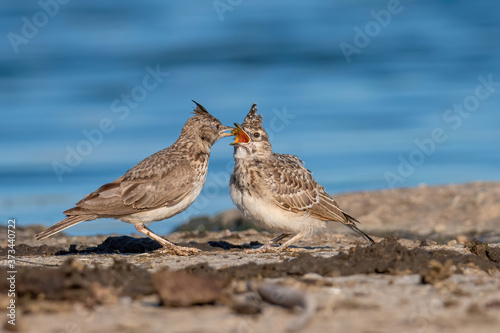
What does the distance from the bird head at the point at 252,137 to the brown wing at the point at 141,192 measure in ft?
2.62

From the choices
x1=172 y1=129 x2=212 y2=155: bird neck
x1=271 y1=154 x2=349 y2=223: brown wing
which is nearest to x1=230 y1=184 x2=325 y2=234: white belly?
x1=271 y1=154 x2=349 y2=223: brown wing

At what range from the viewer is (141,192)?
962 centimetres

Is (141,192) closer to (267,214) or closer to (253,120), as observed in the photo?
(267,214)

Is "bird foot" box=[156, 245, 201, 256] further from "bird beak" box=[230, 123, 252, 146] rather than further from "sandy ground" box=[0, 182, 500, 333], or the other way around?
"bird beak" box=[230, 123, 252, 146]

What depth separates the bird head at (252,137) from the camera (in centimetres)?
999

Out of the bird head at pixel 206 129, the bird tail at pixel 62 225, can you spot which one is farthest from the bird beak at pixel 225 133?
the bird tail at pixel 62 225

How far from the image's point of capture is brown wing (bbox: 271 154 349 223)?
31.4 ft

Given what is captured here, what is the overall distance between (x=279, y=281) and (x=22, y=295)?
200 centimetres

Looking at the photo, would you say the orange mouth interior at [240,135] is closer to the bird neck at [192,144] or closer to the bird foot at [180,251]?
the bird neck at [192,144]

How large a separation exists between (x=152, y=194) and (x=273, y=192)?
1557 mm

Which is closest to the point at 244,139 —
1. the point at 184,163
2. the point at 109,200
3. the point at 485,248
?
the point at 184,163

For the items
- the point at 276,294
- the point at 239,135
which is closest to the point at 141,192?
the point at 239,135

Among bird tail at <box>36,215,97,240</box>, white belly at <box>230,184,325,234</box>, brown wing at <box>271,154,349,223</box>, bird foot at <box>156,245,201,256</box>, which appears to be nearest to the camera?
bird tail at <box>36,215,97,240</box>

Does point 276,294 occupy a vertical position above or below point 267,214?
below
